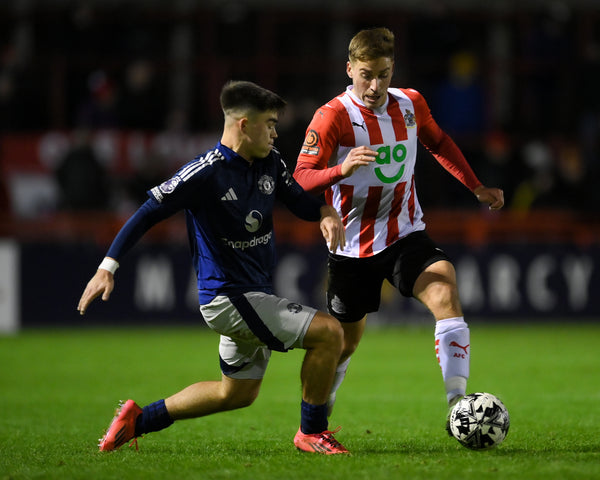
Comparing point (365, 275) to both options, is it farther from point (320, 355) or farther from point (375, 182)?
point (320, 355)

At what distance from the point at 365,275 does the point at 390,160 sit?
75 cm

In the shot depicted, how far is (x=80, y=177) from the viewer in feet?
48.5

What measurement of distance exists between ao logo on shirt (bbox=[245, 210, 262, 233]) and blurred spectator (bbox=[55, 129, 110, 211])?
31.3ft

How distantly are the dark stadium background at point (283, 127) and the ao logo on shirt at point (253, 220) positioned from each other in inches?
348

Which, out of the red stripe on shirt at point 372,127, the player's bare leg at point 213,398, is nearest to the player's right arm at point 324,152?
the red stripe on shirt at point 372,127

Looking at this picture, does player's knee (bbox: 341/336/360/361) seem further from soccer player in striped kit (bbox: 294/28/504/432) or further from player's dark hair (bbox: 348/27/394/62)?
player's dark hair (bbox: 348/27/394/62)

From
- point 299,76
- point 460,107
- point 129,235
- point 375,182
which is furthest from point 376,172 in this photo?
point 299,76

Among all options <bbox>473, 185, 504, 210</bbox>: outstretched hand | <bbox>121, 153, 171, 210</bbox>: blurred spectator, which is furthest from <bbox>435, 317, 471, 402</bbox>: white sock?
<bbox>121, 153, 171, 210</bbox>: blurred spectator

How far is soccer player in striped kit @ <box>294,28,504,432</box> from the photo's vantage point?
20.4 feet

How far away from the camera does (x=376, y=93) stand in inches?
248

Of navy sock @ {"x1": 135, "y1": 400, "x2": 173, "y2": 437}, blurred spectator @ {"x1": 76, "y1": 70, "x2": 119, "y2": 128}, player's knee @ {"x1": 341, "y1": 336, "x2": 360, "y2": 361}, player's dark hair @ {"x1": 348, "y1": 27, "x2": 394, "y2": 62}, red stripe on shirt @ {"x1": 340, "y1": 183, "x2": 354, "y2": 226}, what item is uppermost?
blurred spectator @ {"x1": 76, "y1": 70, "x2": 119, "y2": 128}

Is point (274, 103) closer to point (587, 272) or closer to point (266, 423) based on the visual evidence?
point (266, 423)

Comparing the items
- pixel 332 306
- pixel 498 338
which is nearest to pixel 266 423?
pixel 332 306

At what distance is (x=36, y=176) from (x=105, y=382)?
6.84 meters
